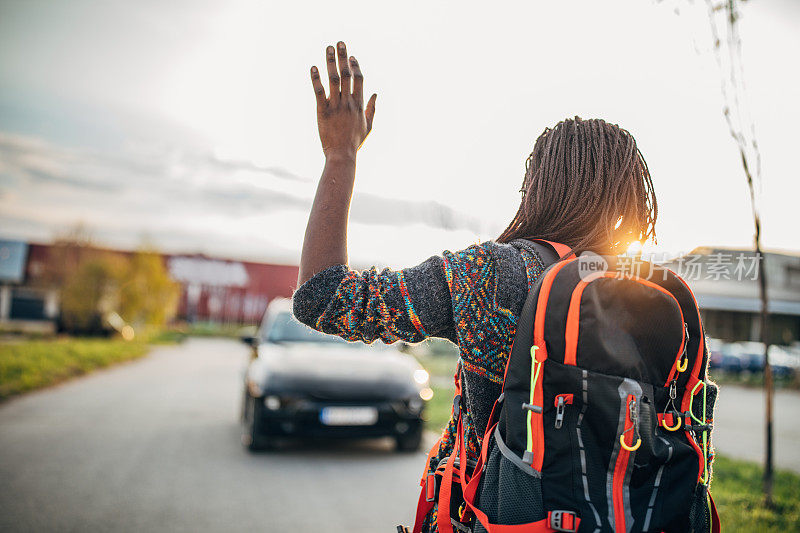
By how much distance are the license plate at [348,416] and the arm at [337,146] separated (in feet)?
16.5

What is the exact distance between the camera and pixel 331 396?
6.14 m

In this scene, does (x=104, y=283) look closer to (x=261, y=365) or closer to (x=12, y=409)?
(x=12, y=409)

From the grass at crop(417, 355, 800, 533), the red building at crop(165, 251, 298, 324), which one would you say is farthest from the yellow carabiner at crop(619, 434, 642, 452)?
the red building at crop(165, 251, 298, 324)

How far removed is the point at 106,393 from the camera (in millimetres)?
10430

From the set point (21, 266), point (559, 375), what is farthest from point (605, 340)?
point (21, 266)

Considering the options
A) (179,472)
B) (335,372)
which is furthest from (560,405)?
(335,372)

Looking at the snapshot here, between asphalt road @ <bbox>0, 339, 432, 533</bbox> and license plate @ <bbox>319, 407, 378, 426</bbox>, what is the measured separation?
419 millimetres

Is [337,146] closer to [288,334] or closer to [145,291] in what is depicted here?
[288,334]

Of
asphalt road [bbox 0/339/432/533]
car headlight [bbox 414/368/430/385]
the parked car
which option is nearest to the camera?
asphalt road [bbox 0/339/432/533]

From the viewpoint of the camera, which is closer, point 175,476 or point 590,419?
point 590,419

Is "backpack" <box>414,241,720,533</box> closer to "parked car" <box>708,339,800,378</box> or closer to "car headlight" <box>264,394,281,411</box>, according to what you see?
"car headlight" <box>264,394,281,411</box>

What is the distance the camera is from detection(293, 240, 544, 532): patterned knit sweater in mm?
1228

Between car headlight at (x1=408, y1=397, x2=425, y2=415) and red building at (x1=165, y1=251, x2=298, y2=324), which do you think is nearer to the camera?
car headlight at (x1=408, y1=397, x2=425, y2=415)

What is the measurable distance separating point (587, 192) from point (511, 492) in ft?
2.36
